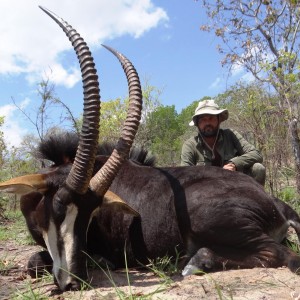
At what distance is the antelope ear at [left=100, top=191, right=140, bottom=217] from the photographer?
344cm

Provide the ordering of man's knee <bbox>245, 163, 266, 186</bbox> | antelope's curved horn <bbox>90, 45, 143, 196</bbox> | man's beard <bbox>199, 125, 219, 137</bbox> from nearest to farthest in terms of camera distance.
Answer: antelope's curved horn <bbox>90, 45, 143, 196</bbox>, man's knee <bbox>245, 163, 266, 186</bbox>, man's beard <bbox>199, 125, 219, 137</bbox>

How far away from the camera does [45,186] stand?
340cm

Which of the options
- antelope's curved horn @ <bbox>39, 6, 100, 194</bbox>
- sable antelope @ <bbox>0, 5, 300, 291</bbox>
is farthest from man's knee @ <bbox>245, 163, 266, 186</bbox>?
antelope's curved horn @ <bbox>39, 6, 100, 194</bbox>

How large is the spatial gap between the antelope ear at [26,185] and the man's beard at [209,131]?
273 centimetres

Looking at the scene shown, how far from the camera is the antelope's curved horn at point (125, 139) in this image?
3340 millimetres

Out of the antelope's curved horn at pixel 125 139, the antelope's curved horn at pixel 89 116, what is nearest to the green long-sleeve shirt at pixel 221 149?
the antelope's curved horn at pixel 125 139

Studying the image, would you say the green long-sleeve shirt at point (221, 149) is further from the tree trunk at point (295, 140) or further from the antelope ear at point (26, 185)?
the antelope ear at point (26, 185)

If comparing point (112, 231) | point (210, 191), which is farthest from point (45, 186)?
point (210, 191)

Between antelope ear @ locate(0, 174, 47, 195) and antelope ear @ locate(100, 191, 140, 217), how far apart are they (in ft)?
1.55

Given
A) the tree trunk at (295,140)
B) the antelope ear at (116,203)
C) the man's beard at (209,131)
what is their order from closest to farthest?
the antelope ear at (116,203)
the man's beard at (209,131)
the tree trunk at (295,140)

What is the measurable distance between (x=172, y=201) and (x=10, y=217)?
604 cm

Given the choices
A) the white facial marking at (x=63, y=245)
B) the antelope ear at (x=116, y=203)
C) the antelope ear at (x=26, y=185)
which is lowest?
the white facial marking at (x=63, y=245)

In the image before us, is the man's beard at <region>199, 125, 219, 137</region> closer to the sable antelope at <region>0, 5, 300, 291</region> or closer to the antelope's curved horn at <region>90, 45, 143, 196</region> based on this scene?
the sable antelope at <region>0, 5, 300, 291</region>

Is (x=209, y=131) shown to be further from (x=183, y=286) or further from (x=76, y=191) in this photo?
(x=183, y=286)
